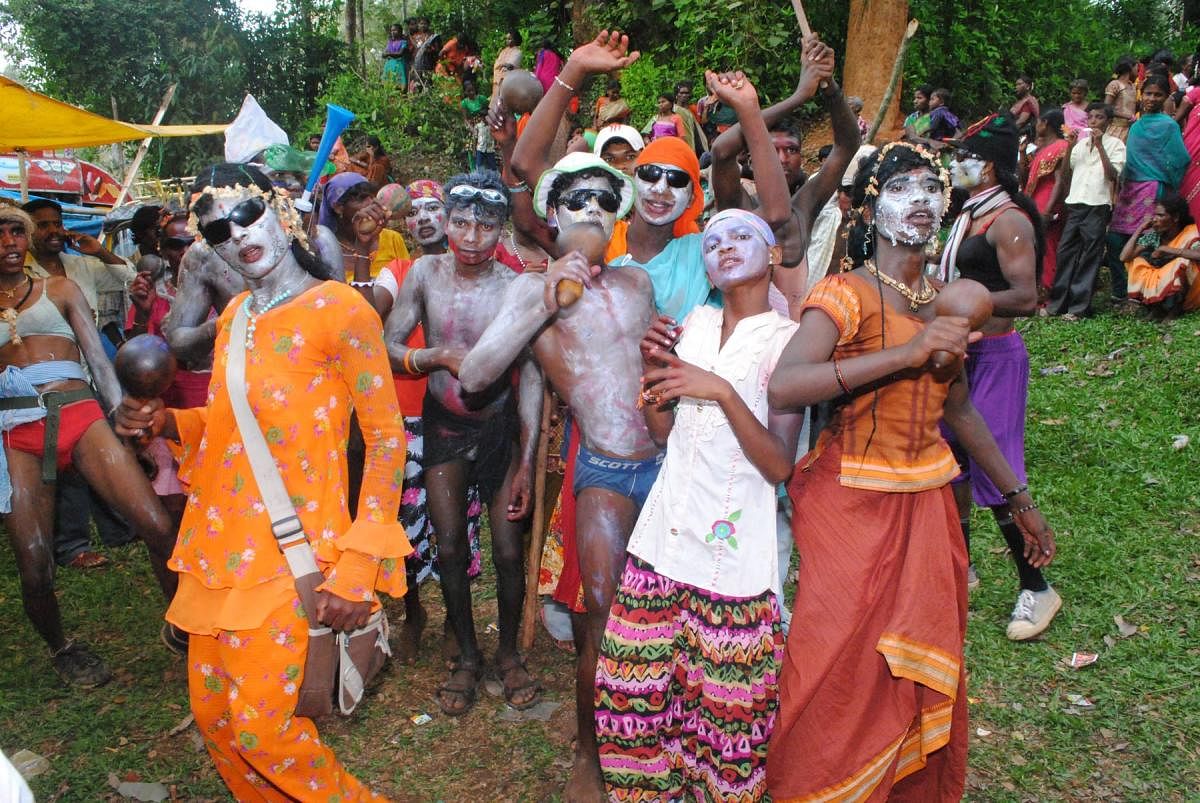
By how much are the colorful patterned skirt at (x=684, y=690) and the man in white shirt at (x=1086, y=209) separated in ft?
27.0

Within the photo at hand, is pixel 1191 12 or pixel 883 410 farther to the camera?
pixel 1191 12

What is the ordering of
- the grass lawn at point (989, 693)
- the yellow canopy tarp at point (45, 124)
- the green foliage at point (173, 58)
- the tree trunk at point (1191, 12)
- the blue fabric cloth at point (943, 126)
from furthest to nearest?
the green foliage at point (173, 58), the tree trunk at point (1191, 12), the blue fabric cloth at point (943, 126), the yellow canopy tarp at point (45, 124), the grass lawn at point (989, 693)

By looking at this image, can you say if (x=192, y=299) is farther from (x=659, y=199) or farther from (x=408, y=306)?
(x=659, y=199)

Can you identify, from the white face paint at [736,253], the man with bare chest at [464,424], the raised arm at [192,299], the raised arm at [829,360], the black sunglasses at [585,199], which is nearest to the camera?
the raised arm at [829,360]

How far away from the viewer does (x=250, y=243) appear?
9.44 ft

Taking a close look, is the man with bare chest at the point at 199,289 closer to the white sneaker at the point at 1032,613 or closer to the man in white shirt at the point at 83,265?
the man in white shirt at the point at 83,265

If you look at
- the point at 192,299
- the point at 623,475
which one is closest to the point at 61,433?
the point at 192,299

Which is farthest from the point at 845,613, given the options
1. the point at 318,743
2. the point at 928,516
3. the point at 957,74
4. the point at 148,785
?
the point at 957,74

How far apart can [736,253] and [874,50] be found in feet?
36.6

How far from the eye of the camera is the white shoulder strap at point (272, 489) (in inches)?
108

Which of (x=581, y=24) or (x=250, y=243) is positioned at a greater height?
(x=581, y=24)

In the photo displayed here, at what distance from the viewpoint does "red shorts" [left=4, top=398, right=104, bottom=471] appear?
4496 mm

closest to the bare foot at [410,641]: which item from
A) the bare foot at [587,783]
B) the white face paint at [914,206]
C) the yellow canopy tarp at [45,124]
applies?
the bare foot at [587,783]

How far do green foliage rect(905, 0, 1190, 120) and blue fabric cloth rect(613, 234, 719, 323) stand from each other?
1188 cm
